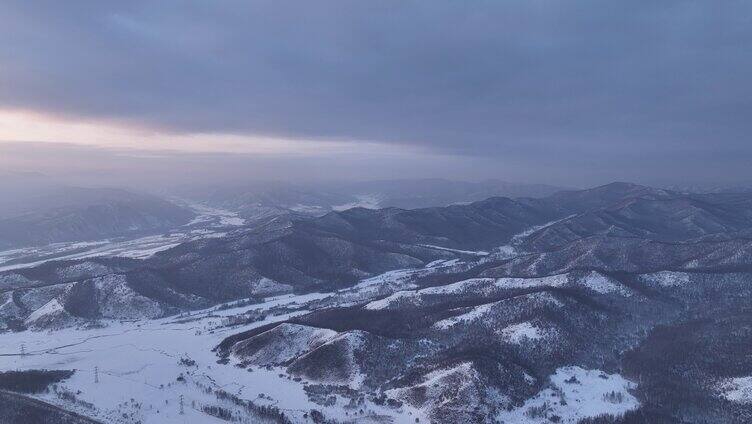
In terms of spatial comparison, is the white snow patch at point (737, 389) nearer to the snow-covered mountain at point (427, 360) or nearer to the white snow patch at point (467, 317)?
the snow-covered mountain at point (427, 360)

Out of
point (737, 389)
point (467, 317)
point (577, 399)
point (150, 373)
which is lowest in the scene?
point (150, 373)

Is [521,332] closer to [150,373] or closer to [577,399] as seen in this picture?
[577,399]

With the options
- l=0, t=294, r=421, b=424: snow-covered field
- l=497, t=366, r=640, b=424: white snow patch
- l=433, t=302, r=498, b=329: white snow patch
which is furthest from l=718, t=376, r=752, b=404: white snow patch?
l=0, t=294, r=421, b=424: snow-covered field

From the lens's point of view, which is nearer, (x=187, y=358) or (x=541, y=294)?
(x=187, y=358)

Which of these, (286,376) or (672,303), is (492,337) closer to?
(286,376)

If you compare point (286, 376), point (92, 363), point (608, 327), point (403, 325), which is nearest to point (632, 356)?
point (608, 327)

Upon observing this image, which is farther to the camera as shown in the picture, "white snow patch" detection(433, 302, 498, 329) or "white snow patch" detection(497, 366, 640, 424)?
"white snow patch" detection(433, 302, 498, 329)

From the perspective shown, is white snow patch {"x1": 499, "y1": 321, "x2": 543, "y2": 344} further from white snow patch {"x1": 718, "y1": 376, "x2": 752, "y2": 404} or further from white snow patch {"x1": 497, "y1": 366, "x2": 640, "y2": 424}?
white snow patch {"x1": 718, "y1": 376, "x2": 752, "y2": 404}

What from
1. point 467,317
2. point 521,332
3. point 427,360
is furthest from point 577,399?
point 467,317
